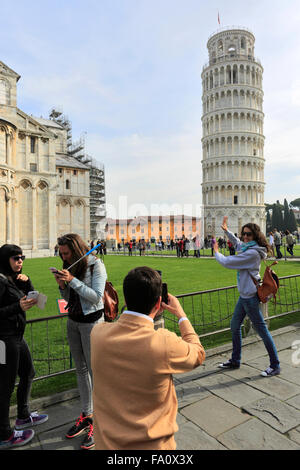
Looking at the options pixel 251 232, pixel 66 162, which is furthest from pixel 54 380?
pixel 66 162

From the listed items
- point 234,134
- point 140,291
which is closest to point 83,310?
point 140,291

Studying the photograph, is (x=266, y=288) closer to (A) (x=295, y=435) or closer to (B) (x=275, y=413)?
(B) (x=275, y=413)

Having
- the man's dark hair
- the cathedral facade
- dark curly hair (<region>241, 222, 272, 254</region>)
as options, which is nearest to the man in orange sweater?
the man's dark hair

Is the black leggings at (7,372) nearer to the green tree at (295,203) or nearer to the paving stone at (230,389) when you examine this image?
the paving stone at (230,389)

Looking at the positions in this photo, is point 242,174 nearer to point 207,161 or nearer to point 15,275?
point 207,161

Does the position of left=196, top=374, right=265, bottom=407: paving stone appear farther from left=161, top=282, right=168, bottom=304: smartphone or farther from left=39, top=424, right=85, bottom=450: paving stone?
left=161, top=282, right=168, bottom=304: smartphone

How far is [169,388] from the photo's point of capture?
1.73 meters

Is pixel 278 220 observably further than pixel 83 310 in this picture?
Yes

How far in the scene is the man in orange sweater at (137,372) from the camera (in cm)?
159

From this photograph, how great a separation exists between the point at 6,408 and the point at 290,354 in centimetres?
454

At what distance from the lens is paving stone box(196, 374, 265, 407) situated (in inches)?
146

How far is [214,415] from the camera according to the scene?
3371 millimetres

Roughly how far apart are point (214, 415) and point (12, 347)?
246 centimetres

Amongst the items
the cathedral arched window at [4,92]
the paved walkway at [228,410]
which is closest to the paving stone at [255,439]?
the paved walkway at [228,410]
